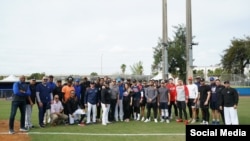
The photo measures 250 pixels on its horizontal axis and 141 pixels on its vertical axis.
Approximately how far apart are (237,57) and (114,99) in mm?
55431

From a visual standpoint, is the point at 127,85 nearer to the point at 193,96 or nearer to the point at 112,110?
the point at 112,110

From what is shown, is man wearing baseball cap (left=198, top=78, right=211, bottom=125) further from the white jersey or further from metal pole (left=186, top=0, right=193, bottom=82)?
metal pole (left=186, top=0, right=193, bottom=82)

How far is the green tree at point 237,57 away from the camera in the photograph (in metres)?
65.8

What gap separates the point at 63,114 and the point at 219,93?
6.47m

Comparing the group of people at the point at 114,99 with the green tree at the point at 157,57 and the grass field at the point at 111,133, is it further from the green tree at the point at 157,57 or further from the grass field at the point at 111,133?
the green tree at the point at 157,57

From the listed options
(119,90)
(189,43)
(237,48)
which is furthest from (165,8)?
(237,48)

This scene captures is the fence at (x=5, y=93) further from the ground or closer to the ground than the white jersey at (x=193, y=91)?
closer to the ground

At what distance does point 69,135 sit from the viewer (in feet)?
37.9

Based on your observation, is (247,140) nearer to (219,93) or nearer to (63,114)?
(219,93)

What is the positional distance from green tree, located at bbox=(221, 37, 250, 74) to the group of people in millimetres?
52456

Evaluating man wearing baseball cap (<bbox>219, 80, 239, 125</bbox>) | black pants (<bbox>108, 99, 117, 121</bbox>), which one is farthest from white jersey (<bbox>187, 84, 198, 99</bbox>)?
black pants (<bbox>108, 99, 117, 121</bbox>)

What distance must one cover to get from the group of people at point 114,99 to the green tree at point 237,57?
52.5m

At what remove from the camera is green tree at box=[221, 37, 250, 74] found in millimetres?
65812

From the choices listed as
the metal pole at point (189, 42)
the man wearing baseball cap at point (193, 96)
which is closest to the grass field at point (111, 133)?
the man wearing baseball cap at point (193, 96)
